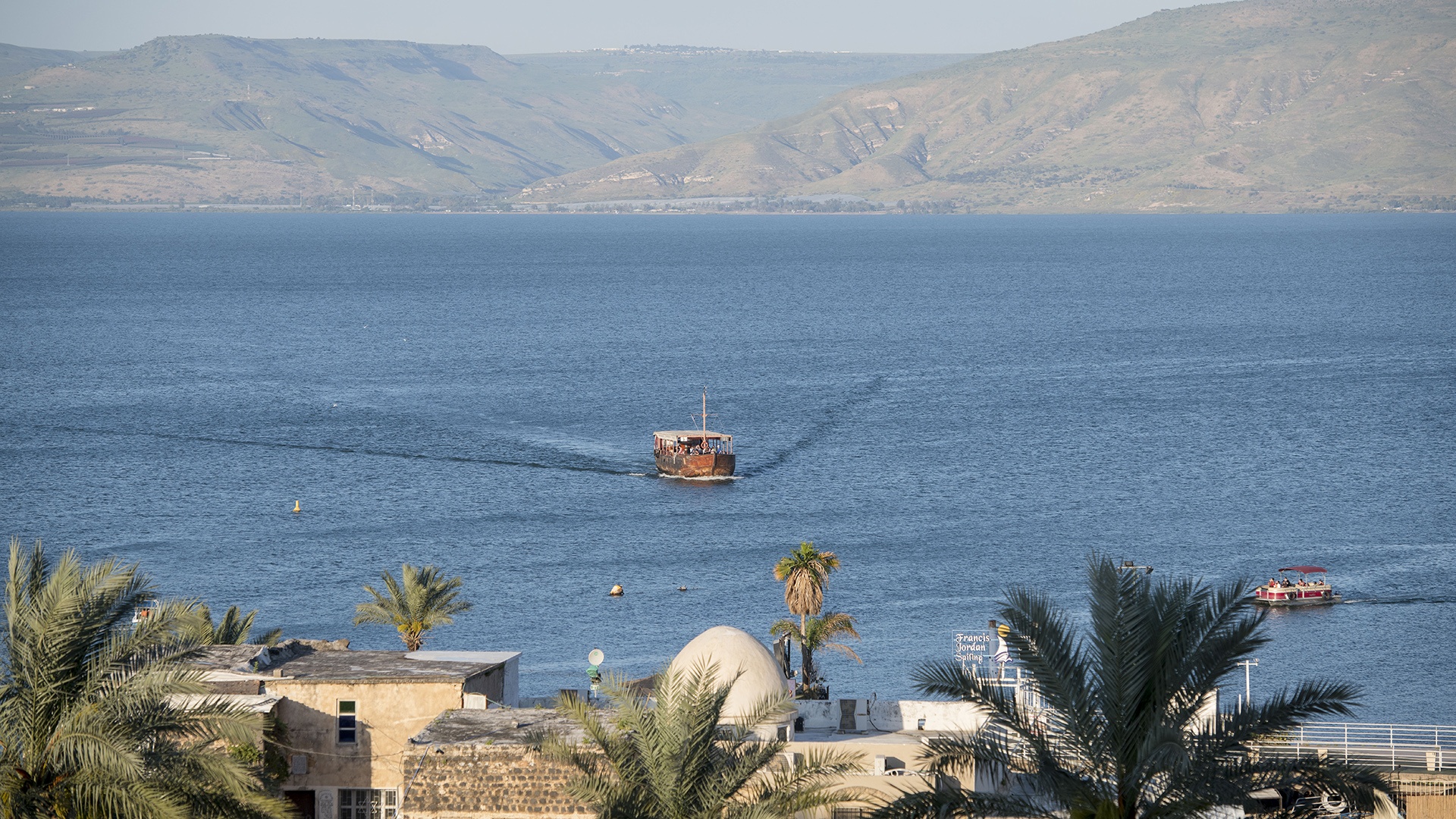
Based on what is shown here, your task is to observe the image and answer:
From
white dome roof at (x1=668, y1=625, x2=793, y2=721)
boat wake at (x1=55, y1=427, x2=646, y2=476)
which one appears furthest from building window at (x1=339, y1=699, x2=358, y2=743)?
boat wake at (x1=55, y1=427, x2=646, y2=476)

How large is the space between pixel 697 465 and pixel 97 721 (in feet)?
249

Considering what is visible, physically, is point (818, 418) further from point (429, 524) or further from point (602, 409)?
point (429, 524)

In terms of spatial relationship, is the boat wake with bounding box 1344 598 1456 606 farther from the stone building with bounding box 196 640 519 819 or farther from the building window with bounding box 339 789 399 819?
the building window with bounding box 339 789 399 819

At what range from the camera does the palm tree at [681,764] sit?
65.8ft

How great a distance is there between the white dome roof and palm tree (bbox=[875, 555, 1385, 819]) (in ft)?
31.8

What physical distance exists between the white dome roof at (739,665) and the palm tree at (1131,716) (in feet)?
31.8


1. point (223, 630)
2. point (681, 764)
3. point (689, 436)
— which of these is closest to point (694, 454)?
point (689, 436)

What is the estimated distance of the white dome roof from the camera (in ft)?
99.0

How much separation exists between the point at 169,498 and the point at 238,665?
6296cm

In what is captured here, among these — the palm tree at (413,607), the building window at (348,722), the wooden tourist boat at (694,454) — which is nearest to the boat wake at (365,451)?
the wooden tourist boat at (694,454)

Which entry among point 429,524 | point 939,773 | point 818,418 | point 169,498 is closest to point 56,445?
point 169,498

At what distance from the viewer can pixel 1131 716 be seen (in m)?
19.7

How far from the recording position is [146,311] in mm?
199375

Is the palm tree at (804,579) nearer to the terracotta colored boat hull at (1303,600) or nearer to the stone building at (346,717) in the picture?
the stone building at (346,717)
